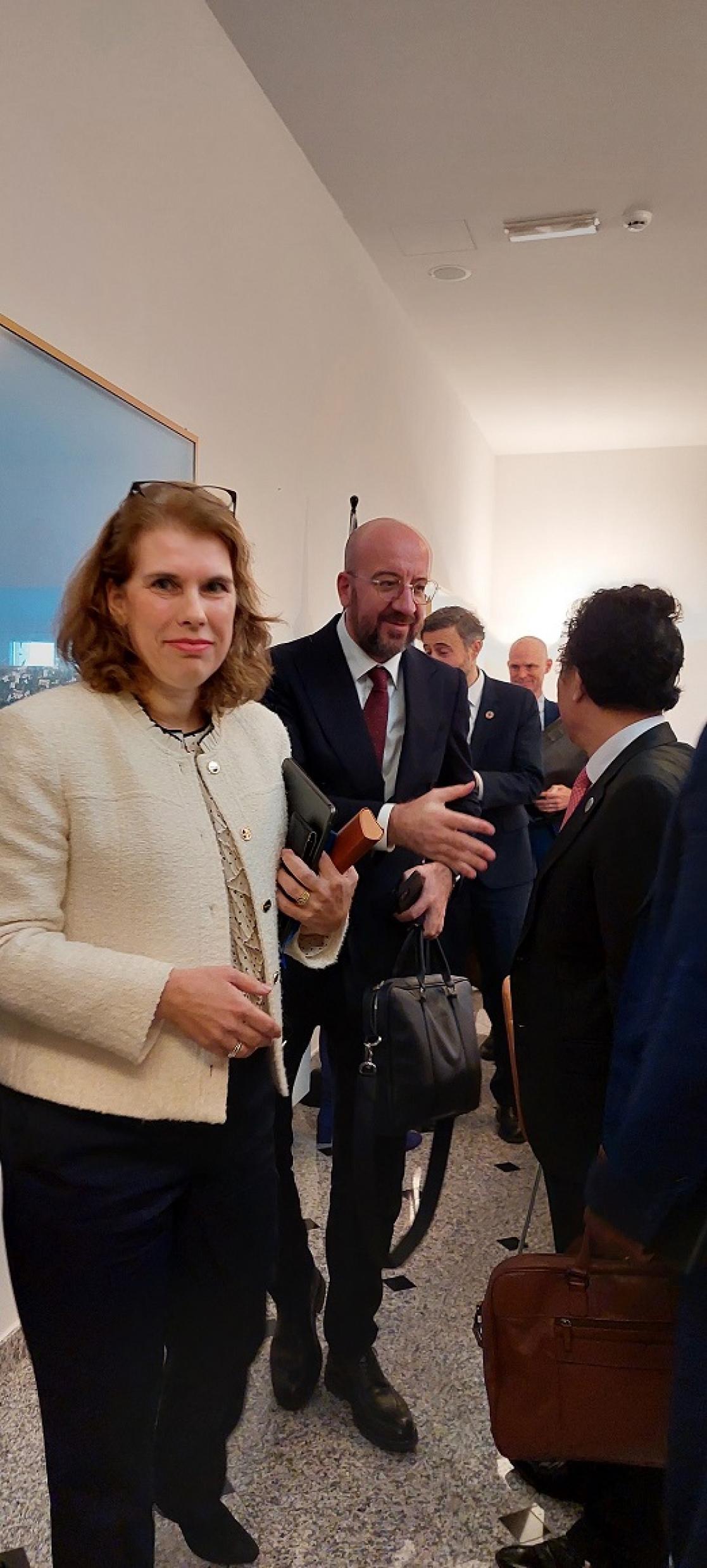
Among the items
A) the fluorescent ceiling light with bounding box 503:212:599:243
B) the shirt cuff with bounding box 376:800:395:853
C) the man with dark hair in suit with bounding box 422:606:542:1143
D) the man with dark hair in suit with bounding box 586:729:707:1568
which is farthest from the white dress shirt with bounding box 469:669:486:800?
the man with dark hair in suit with bounding box 586:729:707:1568

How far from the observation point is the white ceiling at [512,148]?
3184 millimetres

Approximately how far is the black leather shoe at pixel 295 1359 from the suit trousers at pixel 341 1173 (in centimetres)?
6

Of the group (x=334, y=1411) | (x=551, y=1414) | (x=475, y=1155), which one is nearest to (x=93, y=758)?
(x=551, y=1414)

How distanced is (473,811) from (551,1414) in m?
1.29

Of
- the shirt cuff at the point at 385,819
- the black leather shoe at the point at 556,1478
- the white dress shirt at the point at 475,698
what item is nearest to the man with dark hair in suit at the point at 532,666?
the white dress shirt at the point at 475,698

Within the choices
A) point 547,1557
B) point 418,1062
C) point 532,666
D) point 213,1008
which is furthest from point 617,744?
point 532,666

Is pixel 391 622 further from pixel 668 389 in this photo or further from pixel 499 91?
pixel 668 389

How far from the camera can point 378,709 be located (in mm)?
2240

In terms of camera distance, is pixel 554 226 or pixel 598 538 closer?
pixel 554 226

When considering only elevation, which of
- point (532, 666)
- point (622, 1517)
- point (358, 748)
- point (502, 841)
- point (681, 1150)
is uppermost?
point (532, 666)

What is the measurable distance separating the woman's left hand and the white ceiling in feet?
9.24

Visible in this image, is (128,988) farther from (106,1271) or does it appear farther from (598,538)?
(598,538)

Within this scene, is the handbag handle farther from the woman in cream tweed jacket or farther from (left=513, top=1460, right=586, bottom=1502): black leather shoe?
(left=513, top=1460, right=586, bottom=1502): black leather shoe

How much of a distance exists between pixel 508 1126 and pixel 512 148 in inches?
139
